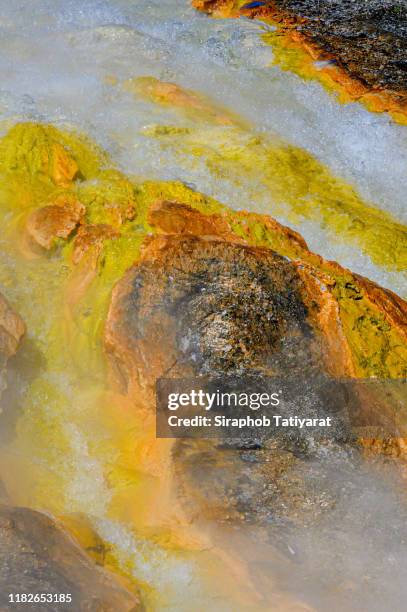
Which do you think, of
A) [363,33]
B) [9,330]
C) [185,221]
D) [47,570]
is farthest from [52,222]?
[363,33]

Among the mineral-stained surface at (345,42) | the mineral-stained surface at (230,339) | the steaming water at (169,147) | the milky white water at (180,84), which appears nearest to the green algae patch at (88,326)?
the steaming water at (169,147)

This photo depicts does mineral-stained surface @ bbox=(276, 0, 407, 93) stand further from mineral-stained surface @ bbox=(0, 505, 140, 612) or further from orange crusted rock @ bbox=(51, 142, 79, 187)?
mineral-stained surface @ bbox=(0, 505, 140, 612)

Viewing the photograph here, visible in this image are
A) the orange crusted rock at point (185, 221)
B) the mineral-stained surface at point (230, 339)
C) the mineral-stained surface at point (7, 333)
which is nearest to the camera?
the mineral-stained surface at point (230, 339)

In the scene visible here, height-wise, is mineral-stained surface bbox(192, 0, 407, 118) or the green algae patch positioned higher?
mineral-stained surface bbox(192, 0, 407, 118)

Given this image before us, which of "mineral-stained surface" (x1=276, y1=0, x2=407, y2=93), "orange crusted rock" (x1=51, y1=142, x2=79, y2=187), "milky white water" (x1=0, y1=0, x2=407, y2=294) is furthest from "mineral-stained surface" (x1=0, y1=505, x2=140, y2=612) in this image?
"mineral-stained surface" (x1=276, y1=0, x2=407, y2=93)

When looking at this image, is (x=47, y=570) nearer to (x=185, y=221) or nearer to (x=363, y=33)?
(x=185, y=221)

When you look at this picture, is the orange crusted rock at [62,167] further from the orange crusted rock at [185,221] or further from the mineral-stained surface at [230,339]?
the mineral-stained surface at [230,339]
